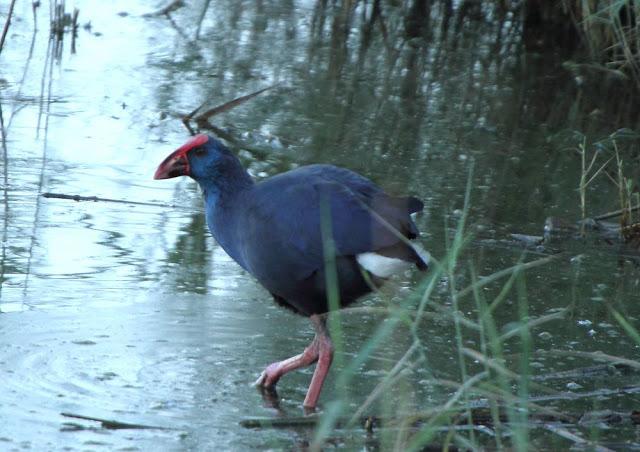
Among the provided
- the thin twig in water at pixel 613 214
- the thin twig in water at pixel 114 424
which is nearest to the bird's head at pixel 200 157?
the thin twig in water at pixel 114 424

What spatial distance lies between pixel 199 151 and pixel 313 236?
591 mm

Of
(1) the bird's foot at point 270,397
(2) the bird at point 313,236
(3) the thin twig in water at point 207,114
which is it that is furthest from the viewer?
(3) the thin twig in water at point 207,114

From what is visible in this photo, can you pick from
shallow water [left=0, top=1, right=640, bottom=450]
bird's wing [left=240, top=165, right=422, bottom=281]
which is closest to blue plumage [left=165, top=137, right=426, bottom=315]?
bird's wing [left=240, top=165, right=422, bottom=281]

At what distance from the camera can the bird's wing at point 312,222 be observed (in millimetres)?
3793

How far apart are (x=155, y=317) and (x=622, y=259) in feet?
7.22

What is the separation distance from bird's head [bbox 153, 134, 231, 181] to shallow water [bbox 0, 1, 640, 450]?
2.04 feet

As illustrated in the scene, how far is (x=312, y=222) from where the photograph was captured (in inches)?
152

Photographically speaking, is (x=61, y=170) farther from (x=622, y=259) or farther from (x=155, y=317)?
(x=622, y=259)

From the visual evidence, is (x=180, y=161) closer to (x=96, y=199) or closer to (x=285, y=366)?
(x=285, y=366)

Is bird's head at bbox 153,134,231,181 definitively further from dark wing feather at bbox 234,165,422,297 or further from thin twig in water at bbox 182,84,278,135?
thin twig in water at bbox 182,84,278,135

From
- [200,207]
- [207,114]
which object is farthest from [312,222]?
[207,114]

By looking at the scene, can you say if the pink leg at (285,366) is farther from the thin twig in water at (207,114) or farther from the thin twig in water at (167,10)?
the thin twig in water at (167,10)

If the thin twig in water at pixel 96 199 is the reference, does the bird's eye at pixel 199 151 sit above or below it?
above

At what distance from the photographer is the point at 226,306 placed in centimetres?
477
